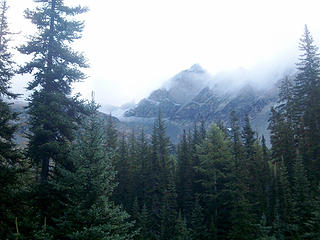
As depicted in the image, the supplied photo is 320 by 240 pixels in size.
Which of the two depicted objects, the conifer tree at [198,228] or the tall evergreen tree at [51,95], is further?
the conifer tree at [198,228]

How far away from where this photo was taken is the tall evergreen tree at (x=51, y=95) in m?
14.8

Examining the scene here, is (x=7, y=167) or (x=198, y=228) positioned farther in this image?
(x=198, y=228)

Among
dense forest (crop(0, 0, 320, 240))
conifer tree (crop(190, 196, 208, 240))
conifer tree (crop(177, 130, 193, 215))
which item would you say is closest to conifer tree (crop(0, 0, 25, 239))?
dense forest (crop(0, 0, 320, 240))

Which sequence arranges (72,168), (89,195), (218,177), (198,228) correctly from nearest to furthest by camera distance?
1. (89,195)
2. (72,168)
3. (198,228)
4. (218,177)

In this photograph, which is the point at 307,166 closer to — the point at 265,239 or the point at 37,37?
the point at 265,239

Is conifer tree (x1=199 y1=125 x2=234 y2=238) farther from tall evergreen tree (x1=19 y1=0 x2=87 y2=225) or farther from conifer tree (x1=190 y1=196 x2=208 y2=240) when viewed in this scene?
tall evergreen tree (x1=19 y1=0 x2=87 y2=225)

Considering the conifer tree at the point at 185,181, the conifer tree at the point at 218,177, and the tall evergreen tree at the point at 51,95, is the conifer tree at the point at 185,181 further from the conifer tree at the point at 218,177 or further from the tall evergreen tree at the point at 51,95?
the tall evergreen tree at the point at 51,95

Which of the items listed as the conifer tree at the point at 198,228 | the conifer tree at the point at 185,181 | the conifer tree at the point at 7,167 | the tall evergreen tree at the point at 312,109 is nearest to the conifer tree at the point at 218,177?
the conifer tree at the point at 198,228

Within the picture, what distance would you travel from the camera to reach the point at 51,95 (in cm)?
1573

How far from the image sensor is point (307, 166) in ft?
112

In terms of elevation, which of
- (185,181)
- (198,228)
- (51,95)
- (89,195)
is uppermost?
(51,95)

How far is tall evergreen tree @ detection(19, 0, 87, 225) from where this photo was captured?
1477 cm

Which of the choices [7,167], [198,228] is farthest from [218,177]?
[7,167]

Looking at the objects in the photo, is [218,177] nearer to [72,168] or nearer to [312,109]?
[312,109]
